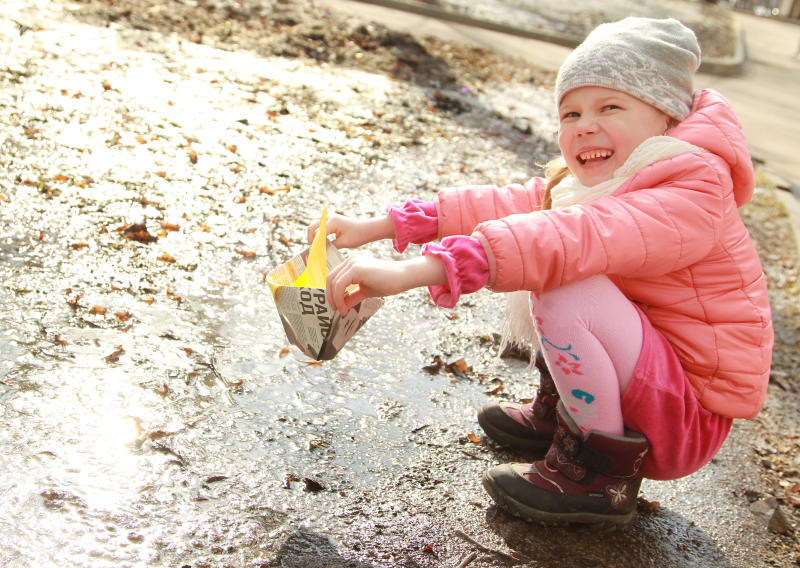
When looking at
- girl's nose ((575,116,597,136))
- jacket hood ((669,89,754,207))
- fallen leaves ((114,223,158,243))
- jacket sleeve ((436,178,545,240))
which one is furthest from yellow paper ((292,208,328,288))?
fallen leaves ((114,223,158,243))

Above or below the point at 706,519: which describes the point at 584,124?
above

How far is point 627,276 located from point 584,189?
1.00ft

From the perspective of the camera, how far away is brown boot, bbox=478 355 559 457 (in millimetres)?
2447

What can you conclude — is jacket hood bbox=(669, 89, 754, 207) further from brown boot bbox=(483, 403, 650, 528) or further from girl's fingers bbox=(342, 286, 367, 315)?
girl's fingers bbox=(342, 286, 367, 315)

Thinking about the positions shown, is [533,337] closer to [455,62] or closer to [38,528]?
[38,528]

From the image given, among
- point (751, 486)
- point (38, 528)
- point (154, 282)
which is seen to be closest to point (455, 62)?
point (154, 282)

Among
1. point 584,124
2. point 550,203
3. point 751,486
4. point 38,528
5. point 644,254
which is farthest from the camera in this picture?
point 751,486

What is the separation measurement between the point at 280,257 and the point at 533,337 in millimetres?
1334

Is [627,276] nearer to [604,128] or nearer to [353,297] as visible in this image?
[604,128]

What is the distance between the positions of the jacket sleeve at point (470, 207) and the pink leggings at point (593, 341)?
403mm

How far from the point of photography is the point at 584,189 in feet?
7.18

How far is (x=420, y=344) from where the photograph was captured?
117 inches

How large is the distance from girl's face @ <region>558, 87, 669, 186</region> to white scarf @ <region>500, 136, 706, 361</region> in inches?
1.5

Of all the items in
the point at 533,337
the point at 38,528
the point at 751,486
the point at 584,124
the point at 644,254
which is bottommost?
the point at 751,486
